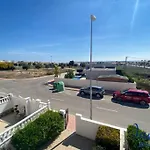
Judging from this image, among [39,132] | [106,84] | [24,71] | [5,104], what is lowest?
[5,104]

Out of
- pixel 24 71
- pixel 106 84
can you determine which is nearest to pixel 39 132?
pixel 106 84

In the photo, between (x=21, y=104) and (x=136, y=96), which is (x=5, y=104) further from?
(x=136, y=96)

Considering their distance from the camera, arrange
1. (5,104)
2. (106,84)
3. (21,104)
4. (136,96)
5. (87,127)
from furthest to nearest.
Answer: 1. (106,84)
2. (136,96)
3. (5,104)
4. (21,104)
5. (87,127)

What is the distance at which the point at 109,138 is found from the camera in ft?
22.2

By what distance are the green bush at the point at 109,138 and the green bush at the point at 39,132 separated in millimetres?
2764

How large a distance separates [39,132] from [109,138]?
12.5 ft

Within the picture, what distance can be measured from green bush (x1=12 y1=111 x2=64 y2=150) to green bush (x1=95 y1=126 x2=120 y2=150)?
2764 millimetres

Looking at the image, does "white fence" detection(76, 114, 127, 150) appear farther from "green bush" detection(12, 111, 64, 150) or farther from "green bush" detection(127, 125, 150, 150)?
"green bush" detection(127, 125, 150, 150)

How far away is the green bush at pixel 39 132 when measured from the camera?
6617 mm

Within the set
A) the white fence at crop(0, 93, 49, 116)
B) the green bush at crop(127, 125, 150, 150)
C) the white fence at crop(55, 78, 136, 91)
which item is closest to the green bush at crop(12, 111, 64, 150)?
the white fence at crop(0, 93, 49, 116)

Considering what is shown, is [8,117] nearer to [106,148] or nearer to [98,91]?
[106,148]

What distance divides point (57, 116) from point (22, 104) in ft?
17.6

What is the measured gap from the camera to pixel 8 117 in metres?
12.0

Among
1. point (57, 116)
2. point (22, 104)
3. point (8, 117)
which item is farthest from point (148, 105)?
point (8, 117)
